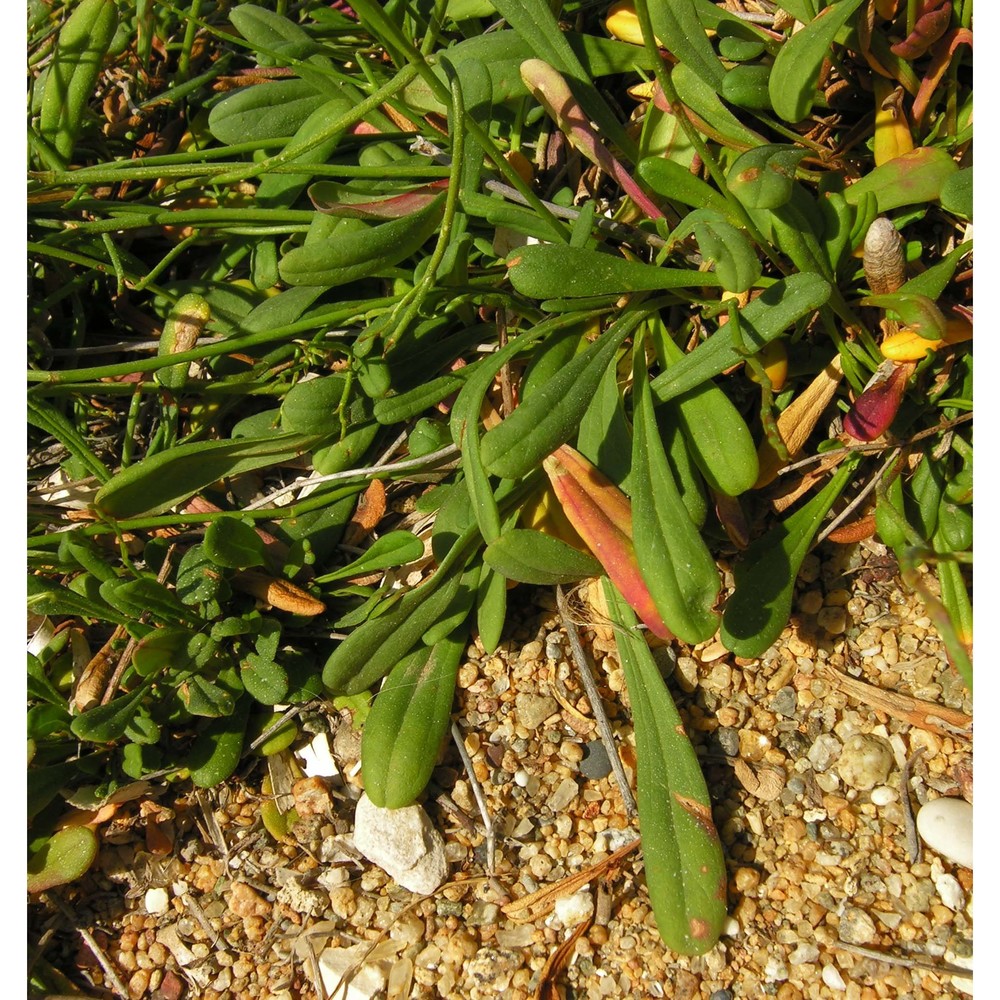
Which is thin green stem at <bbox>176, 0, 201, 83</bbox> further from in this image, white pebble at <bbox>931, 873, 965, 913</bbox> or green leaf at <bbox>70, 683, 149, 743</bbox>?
white pebble at <bbox>931, 873, 965, 913</bbox>

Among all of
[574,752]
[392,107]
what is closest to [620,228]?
[392,107]

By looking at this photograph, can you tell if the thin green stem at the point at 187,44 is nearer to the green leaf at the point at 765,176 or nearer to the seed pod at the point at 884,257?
the green leaf at the point at 765,176

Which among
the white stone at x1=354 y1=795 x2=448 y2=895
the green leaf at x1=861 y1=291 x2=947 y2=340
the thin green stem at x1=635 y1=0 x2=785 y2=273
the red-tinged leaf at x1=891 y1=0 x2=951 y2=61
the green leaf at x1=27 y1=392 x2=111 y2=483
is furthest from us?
the green leaf at x1=27 y1=392 x2=111 y2=483

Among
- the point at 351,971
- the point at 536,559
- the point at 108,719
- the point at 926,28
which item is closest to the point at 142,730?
the point at 108,719

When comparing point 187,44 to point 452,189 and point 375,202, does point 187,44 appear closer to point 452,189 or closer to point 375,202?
point 375,202

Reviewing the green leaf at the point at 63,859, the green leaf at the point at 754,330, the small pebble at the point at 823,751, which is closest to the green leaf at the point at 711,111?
the green leaf at the point at 754,330

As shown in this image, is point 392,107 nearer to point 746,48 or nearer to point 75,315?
point 746,48

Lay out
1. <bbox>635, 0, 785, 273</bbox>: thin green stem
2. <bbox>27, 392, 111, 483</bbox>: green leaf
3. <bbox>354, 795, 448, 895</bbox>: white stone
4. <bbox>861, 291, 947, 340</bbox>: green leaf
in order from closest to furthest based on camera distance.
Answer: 1. <bbox>635, 0, 785, 273</bbox>: thin green stem
2. <bbox>861, 291, 947, 340</bbox>: green leaf
3. <bbox>354, 795, 448, 895</bbox>: white stone
4. <bbox>27, 392, 111, 483</bbox>: green leaf

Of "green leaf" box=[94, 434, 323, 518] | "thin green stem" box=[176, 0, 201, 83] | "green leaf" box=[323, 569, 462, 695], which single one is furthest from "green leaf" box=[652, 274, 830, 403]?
"thin green stem" box=[176, 0, 201, 83]
